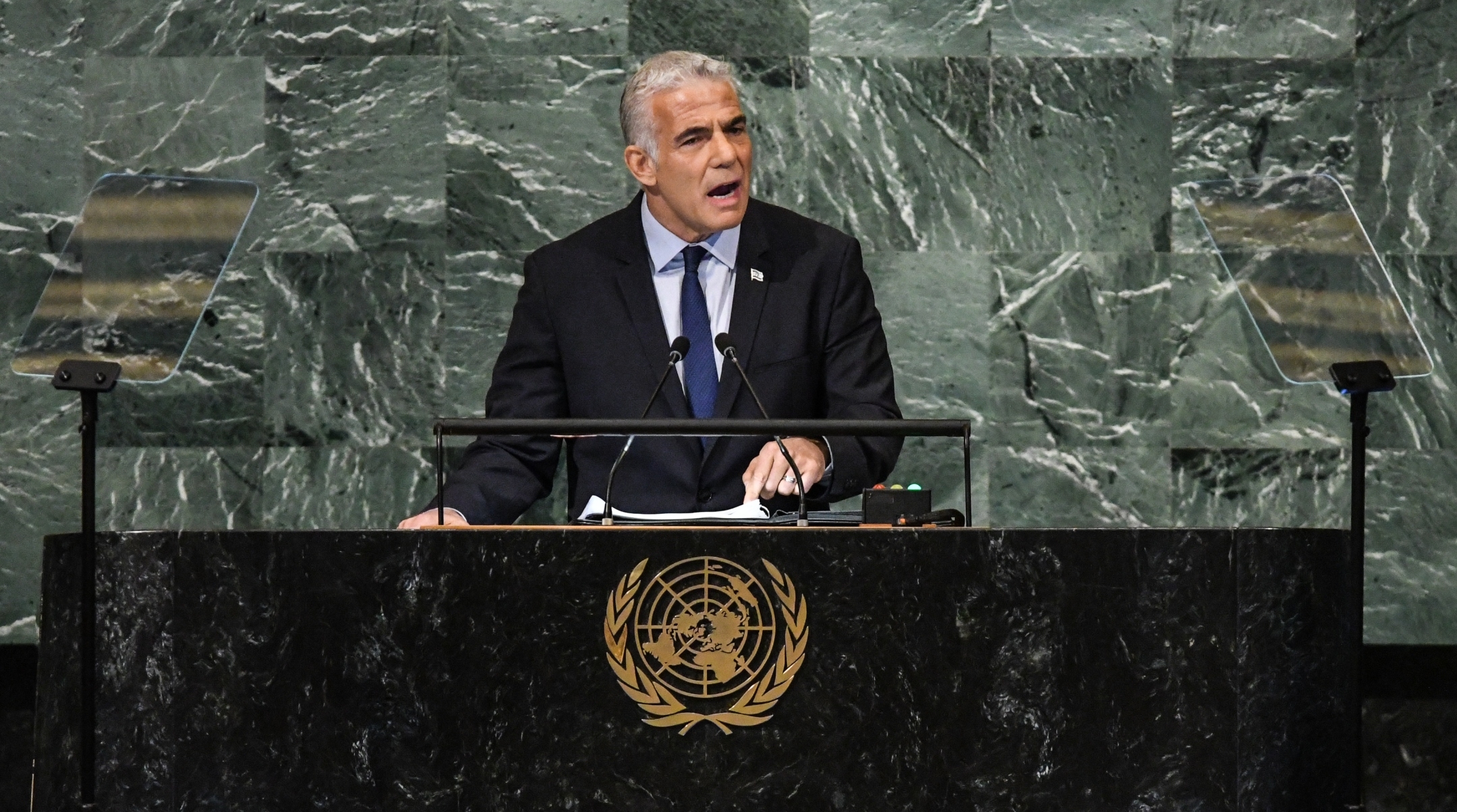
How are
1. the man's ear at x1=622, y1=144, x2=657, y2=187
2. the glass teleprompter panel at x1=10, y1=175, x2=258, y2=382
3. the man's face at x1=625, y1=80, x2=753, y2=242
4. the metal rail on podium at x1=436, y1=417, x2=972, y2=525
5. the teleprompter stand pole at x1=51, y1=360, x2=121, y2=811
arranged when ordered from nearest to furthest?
the teleprompter stand pole at x1=51, y1=360, x2=121, y2=811 → the metal rail on podium at x1=436, y1=417, x2=972, y2=525 → the glass teleprompter panel at x1=10, y1=175, x2=258, y2=382 → the man's face at x1=625, y1=80, x2=753, y2=242 → the man's ear at x1=622, y1=144, x2=657, y2=187

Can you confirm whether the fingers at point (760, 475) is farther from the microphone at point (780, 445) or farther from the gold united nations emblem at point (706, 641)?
the gold united nations emblem at point (706, 641)

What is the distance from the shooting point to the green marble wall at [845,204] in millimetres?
4844

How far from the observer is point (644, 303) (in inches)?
148

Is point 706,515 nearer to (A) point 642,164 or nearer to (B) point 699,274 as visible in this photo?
(B) point 699,274

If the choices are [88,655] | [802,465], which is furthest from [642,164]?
[88,655]

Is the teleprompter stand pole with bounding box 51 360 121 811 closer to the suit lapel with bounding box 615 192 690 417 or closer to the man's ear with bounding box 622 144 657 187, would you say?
the suit lapel with bounding box 615 192 690 417

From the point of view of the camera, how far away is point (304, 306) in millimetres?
4844

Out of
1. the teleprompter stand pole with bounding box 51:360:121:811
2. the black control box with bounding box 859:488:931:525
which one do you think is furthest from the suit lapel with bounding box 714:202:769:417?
the teleprompter stand pole with bounding box 51:360:121:811

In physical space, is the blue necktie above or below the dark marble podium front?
above

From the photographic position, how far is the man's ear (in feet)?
12.5

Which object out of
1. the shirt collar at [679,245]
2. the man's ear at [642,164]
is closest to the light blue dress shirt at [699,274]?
the shirt collar at [679,245]

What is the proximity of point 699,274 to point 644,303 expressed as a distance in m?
0.14

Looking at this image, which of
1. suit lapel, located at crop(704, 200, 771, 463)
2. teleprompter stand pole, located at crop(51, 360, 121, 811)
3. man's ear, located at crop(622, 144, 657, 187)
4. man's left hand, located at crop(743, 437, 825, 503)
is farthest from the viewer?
man's ear, located at crop(622, 144, 657, 187)

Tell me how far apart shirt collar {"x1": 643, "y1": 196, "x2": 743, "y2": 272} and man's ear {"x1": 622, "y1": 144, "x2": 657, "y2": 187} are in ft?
0.36
